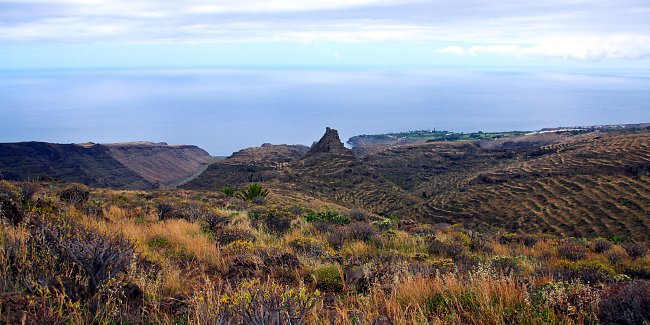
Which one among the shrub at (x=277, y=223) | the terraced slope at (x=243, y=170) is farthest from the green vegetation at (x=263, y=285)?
the terraced slope at (x=243, y=170)

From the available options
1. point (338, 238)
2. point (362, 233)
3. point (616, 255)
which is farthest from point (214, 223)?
point (616, 255)

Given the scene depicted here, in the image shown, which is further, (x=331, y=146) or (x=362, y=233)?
(x=331, y=146)

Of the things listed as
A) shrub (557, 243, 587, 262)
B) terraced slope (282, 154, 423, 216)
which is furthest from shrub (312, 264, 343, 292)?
terraced slope (282, 154, 423, 216)

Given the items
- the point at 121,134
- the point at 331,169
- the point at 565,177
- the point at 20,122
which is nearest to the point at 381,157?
the point at 331,169

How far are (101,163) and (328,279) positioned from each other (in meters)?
70.8

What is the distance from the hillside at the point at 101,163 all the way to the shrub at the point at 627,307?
57.8 metres

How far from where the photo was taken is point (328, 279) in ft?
17.7

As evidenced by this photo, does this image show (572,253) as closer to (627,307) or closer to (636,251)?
(636,251)

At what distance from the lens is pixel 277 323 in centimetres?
250

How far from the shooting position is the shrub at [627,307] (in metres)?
3.42

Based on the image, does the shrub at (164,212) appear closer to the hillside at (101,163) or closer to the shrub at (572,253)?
the shrub at (572,253)

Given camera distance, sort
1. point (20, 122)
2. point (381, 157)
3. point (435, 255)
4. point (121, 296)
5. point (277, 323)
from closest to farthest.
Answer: point (277, 323), point (121, 296), point (435, 255), point (381, 157), point (20, 122)

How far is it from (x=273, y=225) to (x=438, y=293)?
6951 mm

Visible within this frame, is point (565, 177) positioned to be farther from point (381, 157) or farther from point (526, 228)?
point (381, 157)
